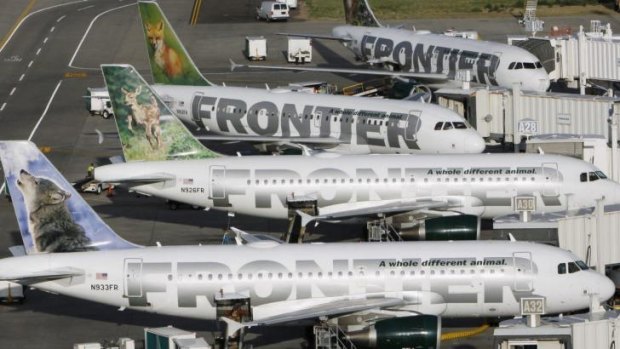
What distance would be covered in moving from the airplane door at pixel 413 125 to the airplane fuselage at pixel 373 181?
34.6ft

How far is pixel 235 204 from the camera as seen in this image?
244 ft

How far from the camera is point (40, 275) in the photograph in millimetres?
57625

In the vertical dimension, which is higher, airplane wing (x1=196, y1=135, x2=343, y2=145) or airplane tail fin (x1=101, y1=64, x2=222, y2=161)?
airplane tail fin (x1=101, y1=64, x2=222, y2=161)

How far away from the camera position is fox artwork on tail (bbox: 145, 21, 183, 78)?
96.3 m

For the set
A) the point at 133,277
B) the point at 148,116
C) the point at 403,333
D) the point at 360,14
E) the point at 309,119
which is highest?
the point at 360,14

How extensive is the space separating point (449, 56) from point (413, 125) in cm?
2035

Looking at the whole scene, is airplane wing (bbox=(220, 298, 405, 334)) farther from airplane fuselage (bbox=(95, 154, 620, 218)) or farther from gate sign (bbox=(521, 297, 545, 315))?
airplane fuselage (bbox=(95, 154, 620, 218))

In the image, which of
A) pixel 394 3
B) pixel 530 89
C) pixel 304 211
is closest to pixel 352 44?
pixel 530 89

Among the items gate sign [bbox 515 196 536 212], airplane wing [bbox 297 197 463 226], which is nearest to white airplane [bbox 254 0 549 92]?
airplane wing [bbox 297 197 463 226]

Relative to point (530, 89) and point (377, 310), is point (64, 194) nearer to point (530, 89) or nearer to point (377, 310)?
point (377, 310)

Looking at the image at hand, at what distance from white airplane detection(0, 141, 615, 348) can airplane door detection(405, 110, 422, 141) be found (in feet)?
85.6

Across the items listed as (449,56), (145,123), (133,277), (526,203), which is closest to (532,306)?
(133,277)

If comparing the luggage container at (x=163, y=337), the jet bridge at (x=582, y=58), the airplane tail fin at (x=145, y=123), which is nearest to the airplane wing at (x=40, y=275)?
the luggage container at (x=163, y=337)

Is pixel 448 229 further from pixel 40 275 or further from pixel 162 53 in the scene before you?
pixel 162 53
